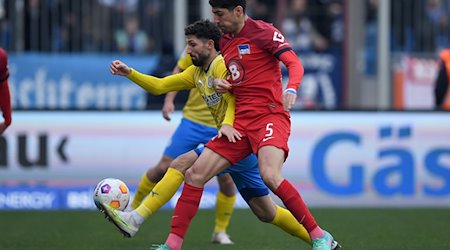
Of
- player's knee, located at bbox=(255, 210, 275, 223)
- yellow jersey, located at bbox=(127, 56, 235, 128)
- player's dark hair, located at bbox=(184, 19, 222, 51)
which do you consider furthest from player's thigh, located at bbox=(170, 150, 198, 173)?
player's dark hair, located at bbox=(184, 19, 222, 51)

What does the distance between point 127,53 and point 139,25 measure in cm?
50

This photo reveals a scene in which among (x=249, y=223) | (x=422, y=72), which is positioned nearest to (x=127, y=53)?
(x=422, y=72)

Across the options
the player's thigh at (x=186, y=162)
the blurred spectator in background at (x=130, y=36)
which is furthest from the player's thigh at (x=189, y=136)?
the blurred spectator in background at (x=130, y=36)

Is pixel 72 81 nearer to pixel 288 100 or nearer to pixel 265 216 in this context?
pixel 265 216

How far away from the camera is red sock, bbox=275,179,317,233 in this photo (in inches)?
342

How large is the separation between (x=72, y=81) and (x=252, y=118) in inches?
386

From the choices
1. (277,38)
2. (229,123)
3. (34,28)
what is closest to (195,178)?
(229,123)

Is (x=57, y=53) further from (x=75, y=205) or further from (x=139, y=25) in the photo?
(x=75, y=205)

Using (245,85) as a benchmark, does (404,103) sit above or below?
below

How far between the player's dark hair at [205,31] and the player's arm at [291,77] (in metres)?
0.79

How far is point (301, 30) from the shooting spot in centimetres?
1981

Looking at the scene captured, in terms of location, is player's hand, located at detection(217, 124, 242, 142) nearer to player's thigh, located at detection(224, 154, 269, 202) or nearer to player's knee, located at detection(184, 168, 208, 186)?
player's knee, located at detection(184, 168, 208, 186)

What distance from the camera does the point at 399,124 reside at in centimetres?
1535

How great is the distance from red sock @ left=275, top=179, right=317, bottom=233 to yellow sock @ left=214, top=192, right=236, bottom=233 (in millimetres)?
2395
